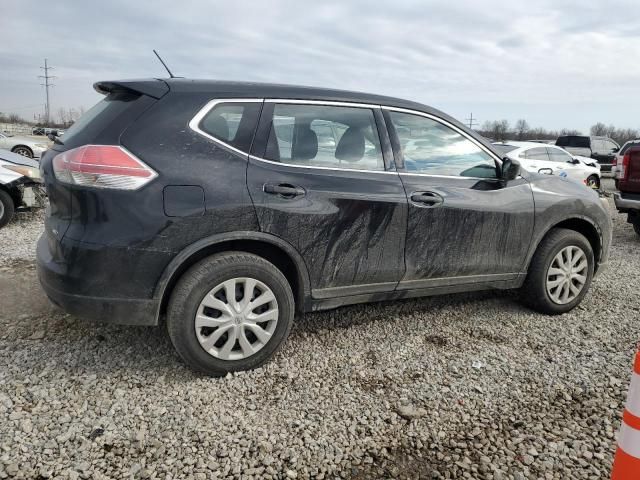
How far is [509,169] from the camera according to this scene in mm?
3693

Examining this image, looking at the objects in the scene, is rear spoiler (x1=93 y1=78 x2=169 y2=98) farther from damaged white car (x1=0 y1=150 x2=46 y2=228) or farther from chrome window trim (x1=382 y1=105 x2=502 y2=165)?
damaged white car (x1=0 y1=150 x2=46 y2=228)

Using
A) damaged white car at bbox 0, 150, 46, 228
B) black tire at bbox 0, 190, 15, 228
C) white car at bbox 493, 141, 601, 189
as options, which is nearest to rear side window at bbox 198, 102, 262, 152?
damaged white car at bbox 0, 150, 46, 228

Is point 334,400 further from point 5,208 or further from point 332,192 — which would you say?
point 5,208

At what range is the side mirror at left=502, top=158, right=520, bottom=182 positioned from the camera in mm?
3672

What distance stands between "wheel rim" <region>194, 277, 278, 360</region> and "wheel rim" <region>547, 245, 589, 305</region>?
248 centimetres

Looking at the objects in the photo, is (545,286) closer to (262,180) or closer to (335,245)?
(335,245)

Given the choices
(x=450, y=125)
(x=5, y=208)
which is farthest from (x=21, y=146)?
(x=450, y=125)

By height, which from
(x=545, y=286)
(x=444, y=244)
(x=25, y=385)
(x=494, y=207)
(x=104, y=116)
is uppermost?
(x=104, y=116)

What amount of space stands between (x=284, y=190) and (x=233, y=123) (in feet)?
1.67

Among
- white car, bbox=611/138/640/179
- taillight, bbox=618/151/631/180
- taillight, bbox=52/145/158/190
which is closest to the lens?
taillight, bbox=52/145/158/190

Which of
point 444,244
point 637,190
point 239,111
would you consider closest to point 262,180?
point 239,111

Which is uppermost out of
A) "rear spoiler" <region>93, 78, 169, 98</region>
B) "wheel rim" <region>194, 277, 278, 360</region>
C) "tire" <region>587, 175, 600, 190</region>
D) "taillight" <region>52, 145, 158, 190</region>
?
"rear spoiler" <region>93, 78, 169, 98</region>

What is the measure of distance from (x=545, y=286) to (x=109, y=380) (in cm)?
339

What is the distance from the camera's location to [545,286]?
4.05 m
